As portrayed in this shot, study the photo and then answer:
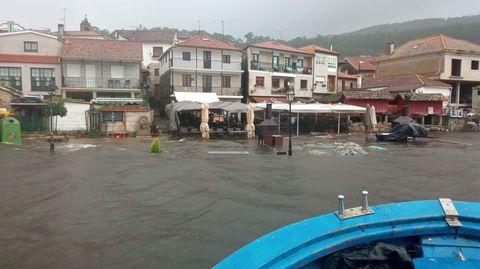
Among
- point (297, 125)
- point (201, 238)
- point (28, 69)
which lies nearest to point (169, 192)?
point (201, 238)

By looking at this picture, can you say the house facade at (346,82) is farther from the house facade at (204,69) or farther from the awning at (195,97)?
the awning at (195,97)

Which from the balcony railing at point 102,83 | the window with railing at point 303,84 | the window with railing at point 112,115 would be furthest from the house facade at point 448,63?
the window with railing at point 112,115

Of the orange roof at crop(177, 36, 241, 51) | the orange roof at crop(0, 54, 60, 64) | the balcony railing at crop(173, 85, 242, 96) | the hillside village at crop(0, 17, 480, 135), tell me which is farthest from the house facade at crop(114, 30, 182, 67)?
the orange roof at crop(0, 54, 60, 64)

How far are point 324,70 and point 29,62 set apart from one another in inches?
1196

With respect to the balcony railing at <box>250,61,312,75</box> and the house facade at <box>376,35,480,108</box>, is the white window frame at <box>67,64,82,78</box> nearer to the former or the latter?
the balcony railing at <box>250,61,312,75</box>

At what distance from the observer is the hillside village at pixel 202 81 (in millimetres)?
29016

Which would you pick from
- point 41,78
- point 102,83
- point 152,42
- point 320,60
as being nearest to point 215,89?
point 102,83

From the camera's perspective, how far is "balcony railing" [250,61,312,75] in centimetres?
4078

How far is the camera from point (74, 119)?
28.2 meters

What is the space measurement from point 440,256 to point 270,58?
4015 centimetres

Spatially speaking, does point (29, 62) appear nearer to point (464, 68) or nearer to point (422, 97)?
point (422, 97)

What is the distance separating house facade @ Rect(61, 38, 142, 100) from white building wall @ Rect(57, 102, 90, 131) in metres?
8.44

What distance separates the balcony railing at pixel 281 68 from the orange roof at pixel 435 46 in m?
12.5

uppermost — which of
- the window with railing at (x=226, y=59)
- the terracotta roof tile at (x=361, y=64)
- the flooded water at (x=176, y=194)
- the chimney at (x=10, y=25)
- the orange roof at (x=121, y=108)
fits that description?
the chimney at (x=10, y=25)
